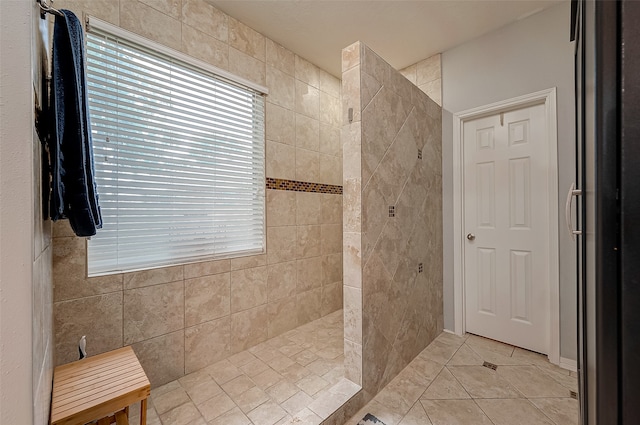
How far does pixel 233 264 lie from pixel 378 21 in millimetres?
2402

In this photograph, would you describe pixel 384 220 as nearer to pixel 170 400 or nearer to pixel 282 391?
pixel 282 391

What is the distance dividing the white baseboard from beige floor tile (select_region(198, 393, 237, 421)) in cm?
242

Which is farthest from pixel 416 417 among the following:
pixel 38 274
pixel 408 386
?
pixel 38 274

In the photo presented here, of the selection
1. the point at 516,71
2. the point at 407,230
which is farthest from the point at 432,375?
the point at 516,71

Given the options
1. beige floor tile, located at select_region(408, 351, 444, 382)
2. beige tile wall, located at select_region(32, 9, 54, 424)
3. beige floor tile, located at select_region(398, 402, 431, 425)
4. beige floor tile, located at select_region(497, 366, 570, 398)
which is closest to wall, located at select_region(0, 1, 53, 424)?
beige tile wall, located at select_region(32, 9, 54, 424)

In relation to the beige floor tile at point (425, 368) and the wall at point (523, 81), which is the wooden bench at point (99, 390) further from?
the wall at point (523, 81)

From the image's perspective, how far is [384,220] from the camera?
1.83 m

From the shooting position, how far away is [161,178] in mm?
1818

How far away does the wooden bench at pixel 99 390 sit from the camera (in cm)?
107

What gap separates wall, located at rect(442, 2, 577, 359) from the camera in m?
2.02

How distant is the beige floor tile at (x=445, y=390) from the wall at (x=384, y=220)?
248mm

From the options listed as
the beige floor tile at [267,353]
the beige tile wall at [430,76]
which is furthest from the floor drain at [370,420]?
the beige tile wall at [430,76]

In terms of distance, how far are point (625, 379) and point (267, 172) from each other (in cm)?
230

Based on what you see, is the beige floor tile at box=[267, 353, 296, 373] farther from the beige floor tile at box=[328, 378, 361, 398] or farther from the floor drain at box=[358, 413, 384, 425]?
the floor drain at box=[358, 413, 384, 425]
